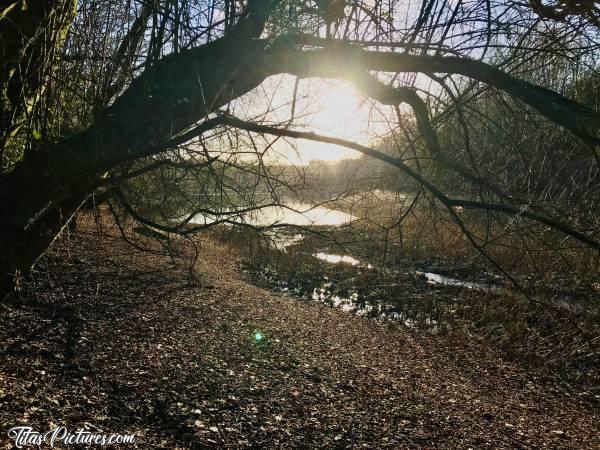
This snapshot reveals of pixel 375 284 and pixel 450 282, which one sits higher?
pixel 450 282

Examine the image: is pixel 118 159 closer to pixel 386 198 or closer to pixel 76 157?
pixel 76 157

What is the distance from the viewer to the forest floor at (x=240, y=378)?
464 cm

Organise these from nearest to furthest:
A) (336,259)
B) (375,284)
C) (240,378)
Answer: (240,378), (375,284), (336,259)

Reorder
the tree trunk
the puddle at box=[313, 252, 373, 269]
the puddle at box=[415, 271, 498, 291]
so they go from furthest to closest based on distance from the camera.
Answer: the puddle at box=[313, 252, 373, 269], the puddle at box=[415, 271, 498, 291], the tree trunk

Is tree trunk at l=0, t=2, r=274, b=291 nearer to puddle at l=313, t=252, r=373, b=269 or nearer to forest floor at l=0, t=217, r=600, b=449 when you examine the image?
forest floor at l=0, t=217, r=600, b=449

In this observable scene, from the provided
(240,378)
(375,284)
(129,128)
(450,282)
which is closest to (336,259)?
(375,284)

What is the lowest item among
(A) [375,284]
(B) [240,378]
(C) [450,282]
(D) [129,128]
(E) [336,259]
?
(E) [336,259]

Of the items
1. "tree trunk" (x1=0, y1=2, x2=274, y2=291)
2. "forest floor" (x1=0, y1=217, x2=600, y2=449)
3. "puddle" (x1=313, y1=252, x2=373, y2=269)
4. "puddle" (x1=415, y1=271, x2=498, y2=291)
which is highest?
"tree trunk" (x1=0, y1=2, x2=274, y2=291)

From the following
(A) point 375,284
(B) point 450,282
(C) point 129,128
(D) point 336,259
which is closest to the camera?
(C) point 129,128

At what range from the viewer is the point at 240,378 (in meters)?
6.16

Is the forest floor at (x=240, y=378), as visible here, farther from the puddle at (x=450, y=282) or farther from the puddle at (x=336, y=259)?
the puddle at (x=336, y=259)

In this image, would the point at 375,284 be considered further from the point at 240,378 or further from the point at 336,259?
the point at 240,378

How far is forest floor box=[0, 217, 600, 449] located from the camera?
4645 millimetres

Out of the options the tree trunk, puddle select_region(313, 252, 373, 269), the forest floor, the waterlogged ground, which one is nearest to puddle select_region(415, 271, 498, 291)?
the waterlogged ground
